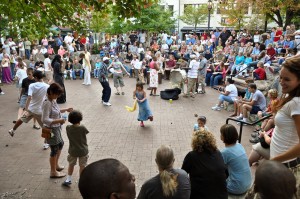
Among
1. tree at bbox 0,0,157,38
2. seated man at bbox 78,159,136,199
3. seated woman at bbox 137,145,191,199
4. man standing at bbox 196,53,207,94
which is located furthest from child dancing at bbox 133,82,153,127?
seated man at bbox 78,159,136,199

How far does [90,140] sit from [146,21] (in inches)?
893

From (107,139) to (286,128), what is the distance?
679 centimetres

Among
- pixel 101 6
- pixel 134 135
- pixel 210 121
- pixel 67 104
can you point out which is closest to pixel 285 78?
pixel 101 6

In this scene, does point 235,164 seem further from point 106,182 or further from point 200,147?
point 106,182

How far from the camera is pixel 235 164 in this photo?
4.26m

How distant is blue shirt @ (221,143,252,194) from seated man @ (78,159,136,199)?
2.61 meters

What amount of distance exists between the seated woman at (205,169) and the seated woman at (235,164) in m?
0.36

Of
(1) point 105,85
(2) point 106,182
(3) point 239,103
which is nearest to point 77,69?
(1) point 105,85

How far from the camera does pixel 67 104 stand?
1385 centimetres

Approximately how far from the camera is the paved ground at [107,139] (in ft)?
21.0

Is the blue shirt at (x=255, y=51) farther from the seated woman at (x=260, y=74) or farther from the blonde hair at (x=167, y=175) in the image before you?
the blonde hair at (x=167, y=175)

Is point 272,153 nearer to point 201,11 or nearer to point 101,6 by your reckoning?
point 101,6

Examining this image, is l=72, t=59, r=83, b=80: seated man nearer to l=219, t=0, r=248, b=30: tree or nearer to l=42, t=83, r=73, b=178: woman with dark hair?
l=42, t=83, r=73, b=178: woman with dark hair

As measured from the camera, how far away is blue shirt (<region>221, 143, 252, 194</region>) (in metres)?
4.25
